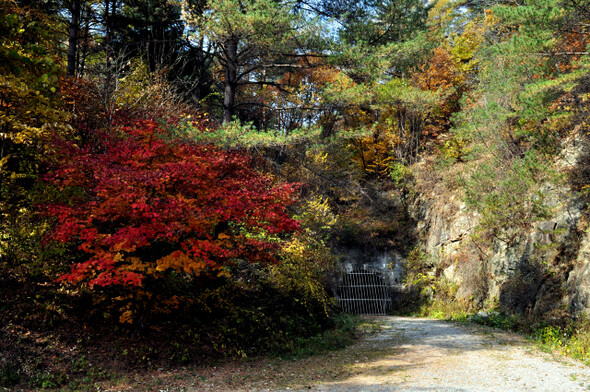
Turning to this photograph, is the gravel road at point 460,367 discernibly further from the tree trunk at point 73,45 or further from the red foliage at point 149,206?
the tree trunk at point 73,45

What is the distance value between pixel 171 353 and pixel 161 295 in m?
1.11

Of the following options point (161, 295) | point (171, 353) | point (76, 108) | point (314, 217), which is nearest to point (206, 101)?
point (314, 217)

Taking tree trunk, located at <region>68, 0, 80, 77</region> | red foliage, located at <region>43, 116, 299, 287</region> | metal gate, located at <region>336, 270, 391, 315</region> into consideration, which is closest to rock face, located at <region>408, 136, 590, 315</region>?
metal gate, located at <region>336, 270, 391, 315</region>

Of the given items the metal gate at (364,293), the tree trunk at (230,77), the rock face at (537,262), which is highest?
the tree trunk at (230,77)

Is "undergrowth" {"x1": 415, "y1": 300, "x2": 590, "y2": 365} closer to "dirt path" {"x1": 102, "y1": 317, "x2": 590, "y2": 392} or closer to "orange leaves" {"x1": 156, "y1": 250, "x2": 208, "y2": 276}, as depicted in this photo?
"dirt path" {"x1": 102, "y1": 317, "x2": 590, "y2": 392}

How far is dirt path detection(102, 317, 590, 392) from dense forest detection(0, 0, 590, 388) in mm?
716

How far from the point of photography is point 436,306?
47.8ft

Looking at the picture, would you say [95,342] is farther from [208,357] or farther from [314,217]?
[314,217]

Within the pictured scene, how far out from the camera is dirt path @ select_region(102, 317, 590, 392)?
18.6 ft

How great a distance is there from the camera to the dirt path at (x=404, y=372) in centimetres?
566

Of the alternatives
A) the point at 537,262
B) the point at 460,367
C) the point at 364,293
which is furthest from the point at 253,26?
the point at 364,293

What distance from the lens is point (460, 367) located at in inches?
262

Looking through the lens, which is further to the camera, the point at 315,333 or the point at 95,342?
the point at 315,333

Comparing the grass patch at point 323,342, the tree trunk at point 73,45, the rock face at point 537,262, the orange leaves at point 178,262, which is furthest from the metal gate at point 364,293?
the tree trunk at point 73,45
